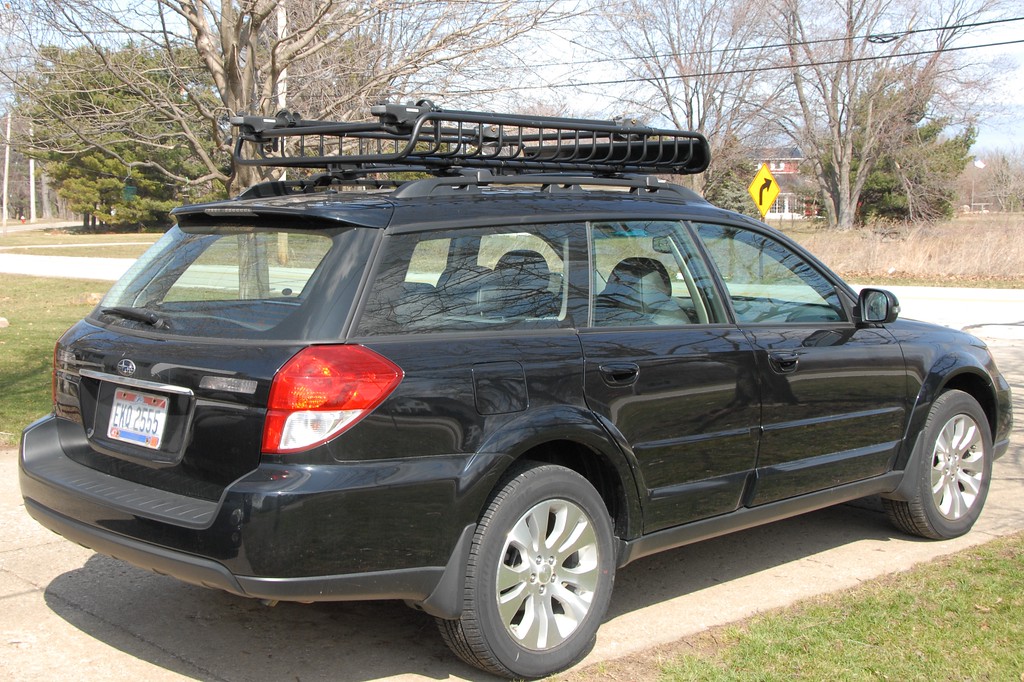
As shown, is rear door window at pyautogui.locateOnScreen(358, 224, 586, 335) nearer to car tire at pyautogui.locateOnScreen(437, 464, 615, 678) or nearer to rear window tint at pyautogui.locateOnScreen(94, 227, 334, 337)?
rear window tint at pyautogui.locateOnScreen(94, 227, 334, 337)

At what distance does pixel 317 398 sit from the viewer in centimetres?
335

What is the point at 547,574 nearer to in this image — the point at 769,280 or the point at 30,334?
the point at 769,280

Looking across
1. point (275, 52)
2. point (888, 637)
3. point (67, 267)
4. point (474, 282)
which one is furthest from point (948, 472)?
point (67, 267)

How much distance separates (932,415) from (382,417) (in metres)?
3.25

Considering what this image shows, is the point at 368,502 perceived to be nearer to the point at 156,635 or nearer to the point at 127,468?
the point at 127,468

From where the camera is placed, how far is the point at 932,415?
17.7 ft

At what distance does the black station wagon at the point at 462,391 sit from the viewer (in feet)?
11.1

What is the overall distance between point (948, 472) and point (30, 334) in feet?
38.1

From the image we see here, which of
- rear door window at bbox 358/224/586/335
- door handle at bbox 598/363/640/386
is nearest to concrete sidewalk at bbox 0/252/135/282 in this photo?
rear door window at bbox 358/224/586/335

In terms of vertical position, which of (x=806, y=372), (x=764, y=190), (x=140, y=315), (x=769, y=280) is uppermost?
(x=764, y=190)

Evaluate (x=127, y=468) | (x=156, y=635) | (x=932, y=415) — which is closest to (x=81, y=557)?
(x=156, y=635)

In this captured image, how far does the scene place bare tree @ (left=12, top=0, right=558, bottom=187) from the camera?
10.3 meters

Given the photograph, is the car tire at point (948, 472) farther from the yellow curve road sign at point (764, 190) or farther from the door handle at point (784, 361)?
the yellow curve road sign at point (764, 190)

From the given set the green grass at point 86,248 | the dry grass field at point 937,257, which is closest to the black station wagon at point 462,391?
the dry grass field at point 937,257
